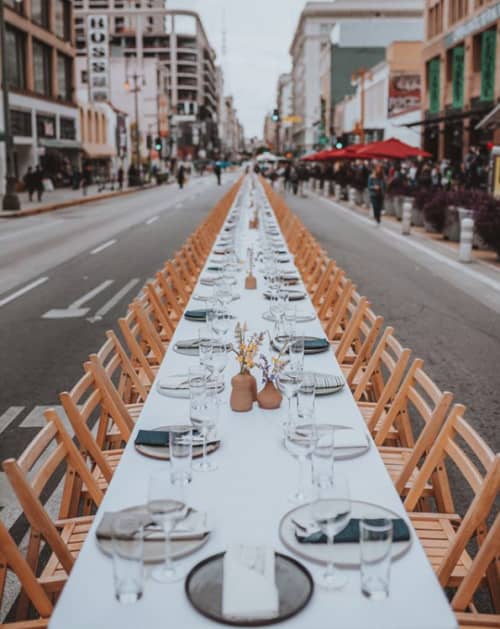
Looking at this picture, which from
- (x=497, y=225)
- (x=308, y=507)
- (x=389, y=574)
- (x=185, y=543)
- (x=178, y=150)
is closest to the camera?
(x=389, y=574)

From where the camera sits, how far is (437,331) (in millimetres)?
10578

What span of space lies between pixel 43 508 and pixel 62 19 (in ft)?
193

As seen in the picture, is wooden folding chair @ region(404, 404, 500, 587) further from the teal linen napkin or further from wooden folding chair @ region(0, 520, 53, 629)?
wooden folding chair @ region(0, 520, 53, 629)

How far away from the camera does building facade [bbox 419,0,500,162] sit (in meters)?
35.4

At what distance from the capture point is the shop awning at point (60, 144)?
50481 millimetres

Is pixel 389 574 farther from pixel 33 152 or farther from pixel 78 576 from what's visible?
pixel 33 152

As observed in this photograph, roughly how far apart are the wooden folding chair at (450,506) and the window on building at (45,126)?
50099 millimetres

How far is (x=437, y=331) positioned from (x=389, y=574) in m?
8.34

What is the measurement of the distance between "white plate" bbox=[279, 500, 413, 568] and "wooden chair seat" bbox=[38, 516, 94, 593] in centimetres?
103

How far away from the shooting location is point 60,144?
2073 inches

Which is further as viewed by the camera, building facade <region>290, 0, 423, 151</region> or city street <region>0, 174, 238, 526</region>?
building facade <region>290, 0, 423, 151</region>

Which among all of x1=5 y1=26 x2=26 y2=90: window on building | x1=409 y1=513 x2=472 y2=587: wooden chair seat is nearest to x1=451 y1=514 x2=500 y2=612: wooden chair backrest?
x1=409 y1=513 x2=472 y2=587: wooden chair seat

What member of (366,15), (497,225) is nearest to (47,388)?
(497,225)

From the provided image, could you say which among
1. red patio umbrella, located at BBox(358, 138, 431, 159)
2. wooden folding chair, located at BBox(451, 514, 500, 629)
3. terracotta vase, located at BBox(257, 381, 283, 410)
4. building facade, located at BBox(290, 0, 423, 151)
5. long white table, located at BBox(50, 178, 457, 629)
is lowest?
wooden folding chair, located at BBox(451, 514, 500, 629)
